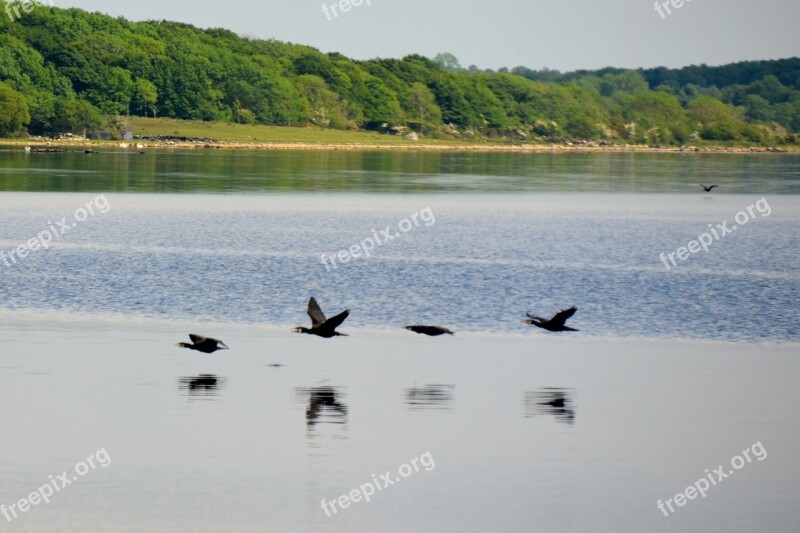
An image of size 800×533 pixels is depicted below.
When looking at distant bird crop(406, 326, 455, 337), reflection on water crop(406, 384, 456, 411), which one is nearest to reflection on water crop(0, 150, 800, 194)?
distant bird crop(406, 326, 455, 337)

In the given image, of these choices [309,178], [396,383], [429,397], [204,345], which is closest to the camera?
[429,397]

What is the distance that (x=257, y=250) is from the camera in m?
53.5

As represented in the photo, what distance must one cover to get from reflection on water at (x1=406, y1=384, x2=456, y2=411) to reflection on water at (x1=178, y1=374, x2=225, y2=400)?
3.28 m

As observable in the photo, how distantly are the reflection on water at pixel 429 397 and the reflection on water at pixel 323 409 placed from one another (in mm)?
1171

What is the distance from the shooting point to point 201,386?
25.0 m

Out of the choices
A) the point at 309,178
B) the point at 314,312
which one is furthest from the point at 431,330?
the point at 309,178

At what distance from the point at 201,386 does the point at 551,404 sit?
237 inches

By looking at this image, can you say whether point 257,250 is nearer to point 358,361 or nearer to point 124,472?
point 358,361

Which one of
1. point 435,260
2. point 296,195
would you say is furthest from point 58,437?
point 296,195

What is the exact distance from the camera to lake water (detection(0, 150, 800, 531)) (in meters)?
18.3

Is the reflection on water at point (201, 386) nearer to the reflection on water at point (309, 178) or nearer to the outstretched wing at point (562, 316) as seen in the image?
the outstretched wing at point (562, 316)

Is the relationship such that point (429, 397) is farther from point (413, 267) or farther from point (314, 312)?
point (413, 267)

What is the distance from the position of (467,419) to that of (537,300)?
1716 centimetres

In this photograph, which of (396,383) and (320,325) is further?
(320,325)
